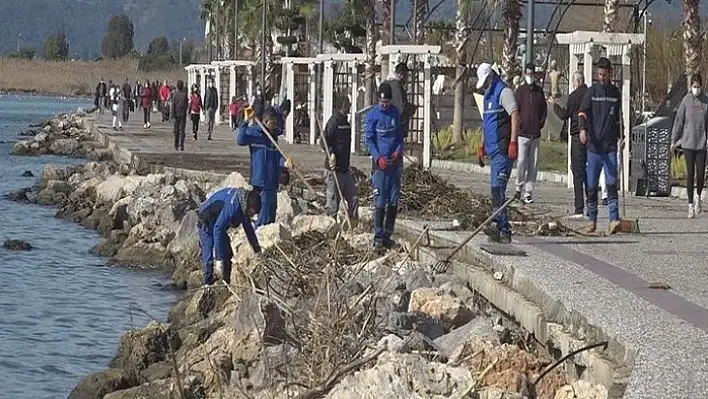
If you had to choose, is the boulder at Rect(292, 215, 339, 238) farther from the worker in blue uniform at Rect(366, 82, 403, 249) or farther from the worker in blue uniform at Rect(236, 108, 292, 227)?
the worker in blue uniform at Rect(366, 82, 403, 249)

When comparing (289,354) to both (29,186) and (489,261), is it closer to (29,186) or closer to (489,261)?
(489,261)

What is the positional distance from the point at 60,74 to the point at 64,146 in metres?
115

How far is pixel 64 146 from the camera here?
5156 cm

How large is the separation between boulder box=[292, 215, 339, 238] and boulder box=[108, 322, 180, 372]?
9.25 ft

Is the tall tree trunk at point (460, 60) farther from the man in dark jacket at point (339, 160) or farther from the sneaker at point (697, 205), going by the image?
the man in dark jacket at point (339, 160)

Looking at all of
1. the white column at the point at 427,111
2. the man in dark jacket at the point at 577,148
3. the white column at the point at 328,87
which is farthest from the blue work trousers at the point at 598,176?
the white column at the point at 328,87

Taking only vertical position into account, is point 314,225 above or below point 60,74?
below

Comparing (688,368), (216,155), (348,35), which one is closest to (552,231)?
(688,368)

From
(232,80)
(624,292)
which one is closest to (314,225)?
(624,292)

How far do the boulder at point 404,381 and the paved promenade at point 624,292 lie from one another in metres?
1.01

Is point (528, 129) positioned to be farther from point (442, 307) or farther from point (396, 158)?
point (442, 307)

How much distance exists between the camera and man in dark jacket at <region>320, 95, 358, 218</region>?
17.5 metres

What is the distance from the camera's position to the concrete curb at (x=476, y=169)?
26.6m

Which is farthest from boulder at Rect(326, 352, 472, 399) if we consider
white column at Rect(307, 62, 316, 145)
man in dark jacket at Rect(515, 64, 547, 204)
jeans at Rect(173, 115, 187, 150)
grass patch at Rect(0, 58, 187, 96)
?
grass patch at Rect(0, 58, 187, 96)
